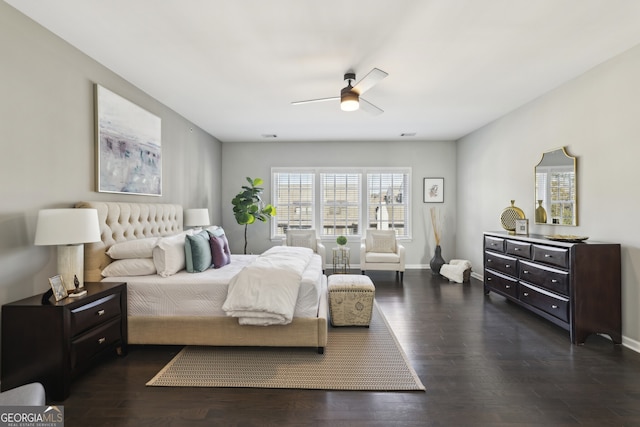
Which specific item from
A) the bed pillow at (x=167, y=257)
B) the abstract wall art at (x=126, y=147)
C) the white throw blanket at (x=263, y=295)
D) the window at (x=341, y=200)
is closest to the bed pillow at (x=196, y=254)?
the bed pillow at (x=167, y=257)

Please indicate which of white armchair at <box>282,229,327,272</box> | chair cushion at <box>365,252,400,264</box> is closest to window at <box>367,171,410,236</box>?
chair cushion at <box>365,252,400,264</box>

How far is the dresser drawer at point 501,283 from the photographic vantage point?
395cm

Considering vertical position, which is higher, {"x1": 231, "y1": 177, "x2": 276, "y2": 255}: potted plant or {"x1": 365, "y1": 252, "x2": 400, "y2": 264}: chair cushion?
{"x1": 231, "y1": 177, "x2": 276, "y2": 255}: potted plant

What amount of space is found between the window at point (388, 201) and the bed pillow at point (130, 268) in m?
4.71

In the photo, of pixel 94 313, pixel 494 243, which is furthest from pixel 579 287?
pixel 94 313

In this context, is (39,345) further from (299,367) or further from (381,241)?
(381,241)

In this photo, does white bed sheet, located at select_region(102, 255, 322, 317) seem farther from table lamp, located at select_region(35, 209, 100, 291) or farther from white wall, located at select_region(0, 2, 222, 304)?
white wall, located at select_region(0, 2, 222, 304)

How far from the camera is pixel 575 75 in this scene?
346 cm

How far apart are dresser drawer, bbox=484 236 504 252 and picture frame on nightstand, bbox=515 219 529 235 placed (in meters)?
0.26

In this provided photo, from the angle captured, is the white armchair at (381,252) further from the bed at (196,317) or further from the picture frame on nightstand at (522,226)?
the bed at (196,317)

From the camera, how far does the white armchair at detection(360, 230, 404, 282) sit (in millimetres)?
5625

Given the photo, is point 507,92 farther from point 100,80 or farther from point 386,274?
point 100,80

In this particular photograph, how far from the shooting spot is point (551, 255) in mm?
3295

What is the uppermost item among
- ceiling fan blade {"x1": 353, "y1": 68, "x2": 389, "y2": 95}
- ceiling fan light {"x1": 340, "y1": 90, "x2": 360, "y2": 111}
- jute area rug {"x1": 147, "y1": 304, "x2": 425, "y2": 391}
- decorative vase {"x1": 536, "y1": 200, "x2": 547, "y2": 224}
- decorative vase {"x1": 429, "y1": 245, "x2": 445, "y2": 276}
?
ceiling fan blade {"x1": 353, "y1": 68, "x2": 389, "y2": 95}
